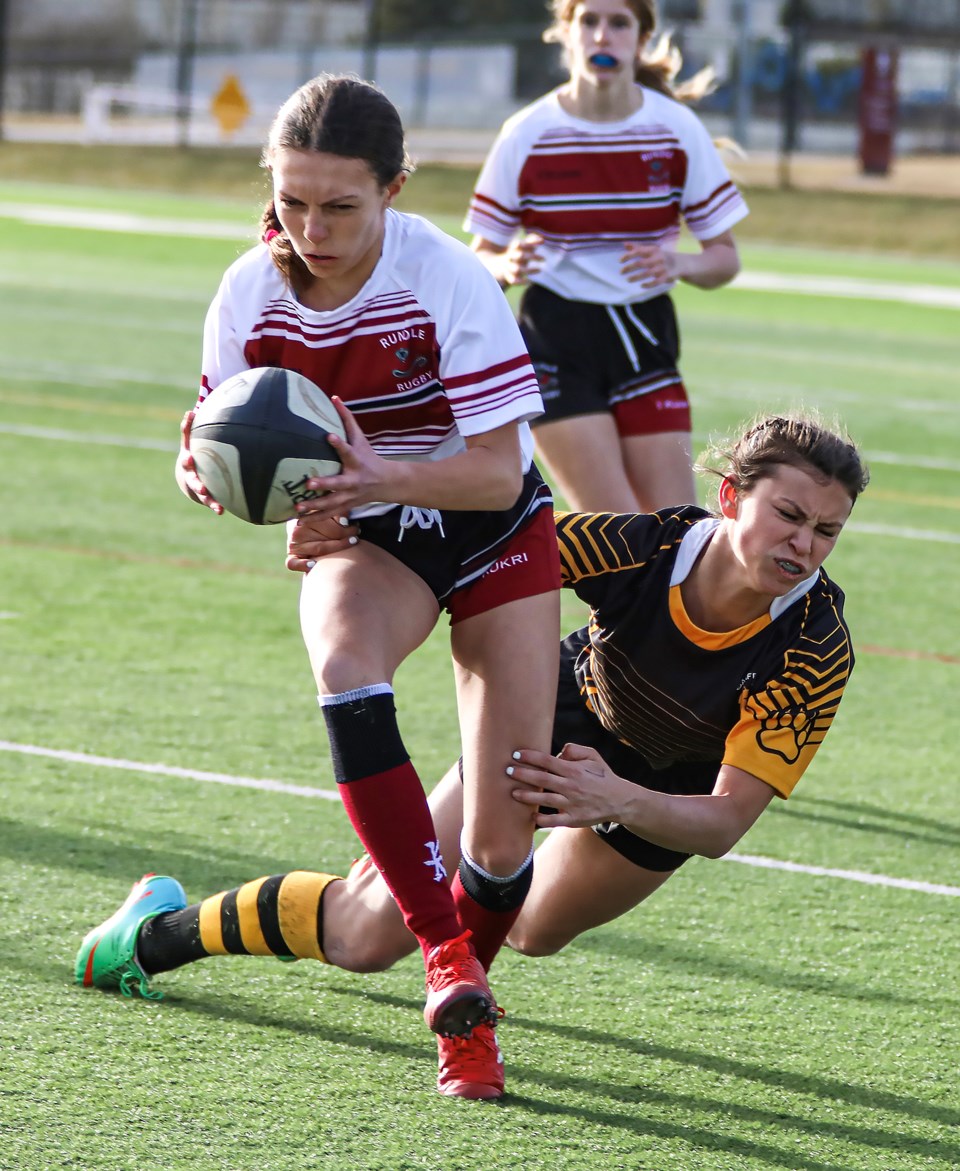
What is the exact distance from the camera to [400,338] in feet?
11.2

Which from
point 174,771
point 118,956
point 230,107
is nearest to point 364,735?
point 118,956

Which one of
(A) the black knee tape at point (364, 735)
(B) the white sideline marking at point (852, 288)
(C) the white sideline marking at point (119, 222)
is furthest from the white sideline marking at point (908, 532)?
(C) the white sideline marking at point (119, 222)

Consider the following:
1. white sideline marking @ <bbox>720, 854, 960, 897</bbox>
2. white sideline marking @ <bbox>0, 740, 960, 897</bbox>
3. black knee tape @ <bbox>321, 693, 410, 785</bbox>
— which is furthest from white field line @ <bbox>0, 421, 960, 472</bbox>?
black knee tape @ <bbox>321, 693, 410, 785</bbox>

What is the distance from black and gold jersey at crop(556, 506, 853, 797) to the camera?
345 centimetres

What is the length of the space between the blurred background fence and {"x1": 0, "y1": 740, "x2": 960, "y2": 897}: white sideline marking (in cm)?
2695

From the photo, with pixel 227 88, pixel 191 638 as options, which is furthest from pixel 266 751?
pixel 227 88

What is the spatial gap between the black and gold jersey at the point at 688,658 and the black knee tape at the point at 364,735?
0.61 m

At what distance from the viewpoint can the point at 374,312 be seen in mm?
3416

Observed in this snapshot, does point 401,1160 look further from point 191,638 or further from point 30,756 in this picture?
point 191,638

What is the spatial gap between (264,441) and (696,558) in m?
0.93

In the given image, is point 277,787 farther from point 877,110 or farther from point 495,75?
point 495,75

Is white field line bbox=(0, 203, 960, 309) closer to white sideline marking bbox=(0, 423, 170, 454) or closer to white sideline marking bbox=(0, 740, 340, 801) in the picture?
white sideline marking bbox=(0, 423, 170, 454)

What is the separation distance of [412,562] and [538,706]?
0.38 meters

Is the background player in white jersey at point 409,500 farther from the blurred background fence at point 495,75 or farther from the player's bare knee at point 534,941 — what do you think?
the blurred background fence at point 495,75
